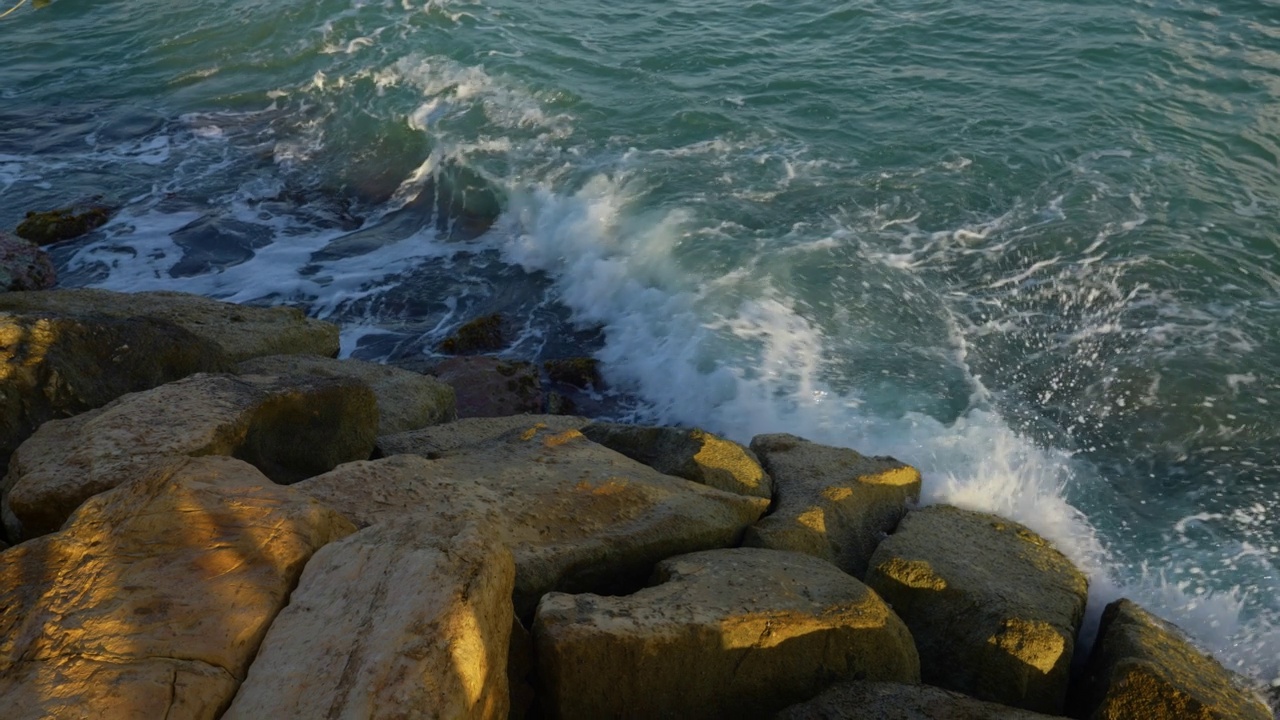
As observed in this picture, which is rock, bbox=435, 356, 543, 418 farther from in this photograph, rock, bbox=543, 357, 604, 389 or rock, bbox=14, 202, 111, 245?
rock, bbox=14, 202, 111, 245

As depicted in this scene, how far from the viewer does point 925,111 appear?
13.9 metres

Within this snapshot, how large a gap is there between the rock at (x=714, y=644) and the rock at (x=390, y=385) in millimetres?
3090

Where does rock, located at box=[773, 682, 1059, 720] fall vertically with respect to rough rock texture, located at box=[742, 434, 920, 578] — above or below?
above

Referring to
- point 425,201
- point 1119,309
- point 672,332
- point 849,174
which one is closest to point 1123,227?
point 1119,309

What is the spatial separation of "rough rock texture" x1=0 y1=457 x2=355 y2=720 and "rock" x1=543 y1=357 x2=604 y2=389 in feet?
17.5

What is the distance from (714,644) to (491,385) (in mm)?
4983

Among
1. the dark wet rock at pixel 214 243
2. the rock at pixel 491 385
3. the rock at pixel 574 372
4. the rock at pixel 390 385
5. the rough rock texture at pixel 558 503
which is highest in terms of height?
the rough rock texture at pixel 558 503

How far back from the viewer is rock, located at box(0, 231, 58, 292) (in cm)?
1065

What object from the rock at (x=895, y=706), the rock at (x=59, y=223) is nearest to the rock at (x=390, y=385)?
the rock at (x=895, y=706)

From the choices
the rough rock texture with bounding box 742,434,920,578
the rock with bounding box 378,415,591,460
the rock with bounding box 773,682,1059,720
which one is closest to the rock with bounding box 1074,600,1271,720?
the rock with bounding box 773,682,1059,720

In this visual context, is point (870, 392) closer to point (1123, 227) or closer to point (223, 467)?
point (1123, 227)

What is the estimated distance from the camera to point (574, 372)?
9938 millimetres

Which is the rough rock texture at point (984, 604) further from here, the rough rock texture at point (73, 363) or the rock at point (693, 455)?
the rough rock texture at point (73, 363)

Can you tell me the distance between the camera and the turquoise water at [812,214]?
8797 millimetres
